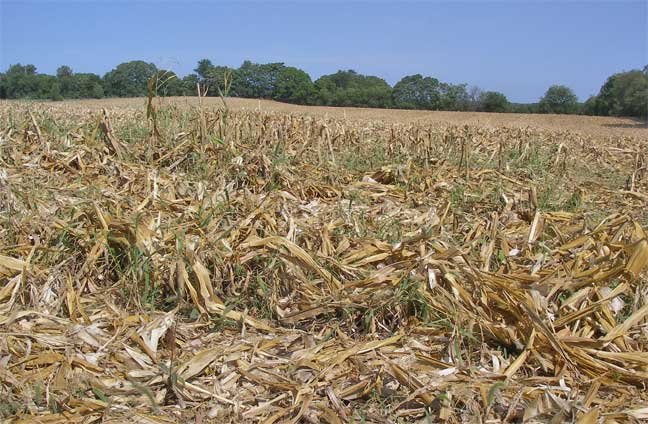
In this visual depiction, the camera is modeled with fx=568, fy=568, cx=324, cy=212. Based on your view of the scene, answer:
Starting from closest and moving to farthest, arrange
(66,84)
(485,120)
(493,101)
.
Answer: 1. (485,120)
2. (66,84)
3. (493,101)

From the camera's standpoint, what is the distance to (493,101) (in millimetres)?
32531

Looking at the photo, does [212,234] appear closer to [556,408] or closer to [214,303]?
[214,303]

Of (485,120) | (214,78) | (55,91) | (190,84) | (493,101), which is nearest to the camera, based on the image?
(214,78)

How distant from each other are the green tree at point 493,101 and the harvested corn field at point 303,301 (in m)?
29.7

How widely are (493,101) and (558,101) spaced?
4069 millimetres

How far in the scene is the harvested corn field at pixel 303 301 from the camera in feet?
6.95

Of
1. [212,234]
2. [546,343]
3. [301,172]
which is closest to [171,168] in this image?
[301,172]

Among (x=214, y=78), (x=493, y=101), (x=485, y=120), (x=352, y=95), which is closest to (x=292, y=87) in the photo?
(x=352, y=95)

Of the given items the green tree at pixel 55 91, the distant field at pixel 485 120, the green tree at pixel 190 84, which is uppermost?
the green tree at pixel 190 84

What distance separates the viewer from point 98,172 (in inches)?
170

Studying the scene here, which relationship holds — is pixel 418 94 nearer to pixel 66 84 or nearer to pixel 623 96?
pixel 623 96

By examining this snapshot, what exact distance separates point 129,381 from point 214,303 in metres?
0.63

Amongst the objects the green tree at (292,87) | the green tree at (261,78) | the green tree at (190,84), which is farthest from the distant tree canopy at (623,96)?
the green tree at (190,84)

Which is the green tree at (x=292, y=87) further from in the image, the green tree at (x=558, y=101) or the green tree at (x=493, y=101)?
the green tree at (x=558, y=101)
